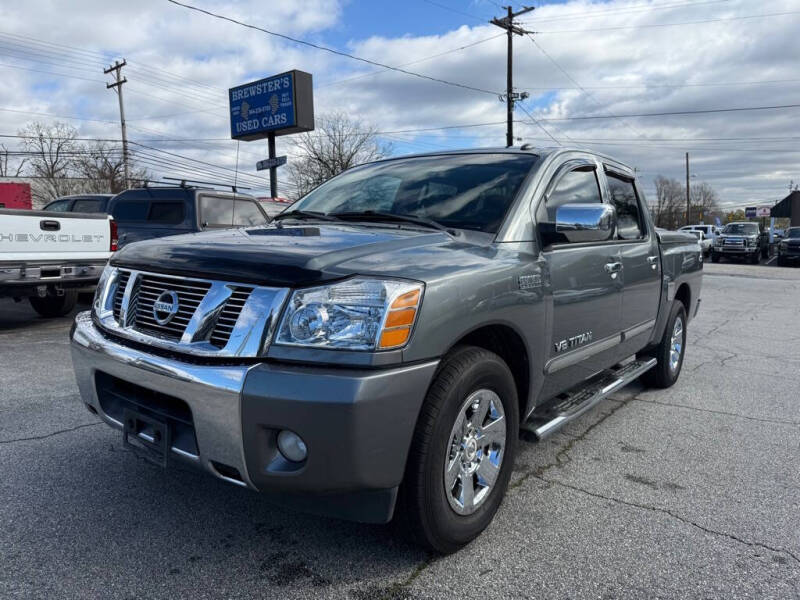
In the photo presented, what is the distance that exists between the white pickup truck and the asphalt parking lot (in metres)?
3.11

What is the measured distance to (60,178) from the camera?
51406 mm

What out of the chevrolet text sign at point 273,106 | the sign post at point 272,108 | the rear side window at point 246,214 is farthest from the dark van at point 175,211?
the chevrolet text sign at point 273,106

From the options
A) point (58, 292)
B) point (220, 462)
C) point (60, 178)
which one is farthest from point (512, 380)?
point (60, 178)

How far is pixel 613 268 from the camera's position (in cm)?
374

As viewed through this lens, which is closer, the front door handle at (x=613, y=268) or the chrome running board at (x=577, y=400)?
the chrome running board at (x=577, y=400)

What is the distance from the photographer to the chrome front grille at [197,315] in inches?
85.0

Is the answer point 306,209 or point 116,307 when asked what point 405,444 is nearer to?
point 116,307

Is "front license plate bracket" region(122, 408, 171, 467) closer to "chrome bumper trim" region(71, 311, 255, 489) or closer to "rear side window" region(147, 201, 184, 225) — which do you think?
"chrome bumper trim" region(71, 311, 255, 489)

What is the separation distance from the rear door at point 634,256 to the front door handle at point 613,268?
0.31 feet

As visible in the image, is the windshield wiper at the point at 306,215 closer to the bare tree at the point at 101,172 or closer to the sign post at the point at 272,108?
the sign post at the point at 272,108

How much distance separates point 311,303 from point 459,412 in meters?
0.75

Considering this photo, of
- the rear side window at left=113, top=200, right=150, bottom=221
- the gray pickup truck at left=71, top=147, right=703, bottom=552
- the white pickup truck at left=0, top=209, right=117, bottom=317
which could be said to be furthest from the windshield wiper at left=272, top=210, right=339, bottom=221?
the rear side window at left=113, top=200, right=150, bottom=221

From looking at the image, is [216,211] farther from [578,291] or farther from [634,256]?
[578,291]

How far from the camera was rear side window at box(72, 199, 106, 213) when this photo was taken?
1046 cm
